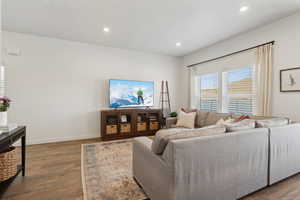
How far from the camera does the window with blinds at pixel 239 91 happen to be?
338 cm

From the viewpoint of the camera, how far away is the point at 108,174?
219 cm

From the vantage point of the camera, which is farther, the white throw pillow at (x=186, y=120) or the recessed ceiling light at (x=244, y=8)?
the white throw pillow at (x=186, y=120)

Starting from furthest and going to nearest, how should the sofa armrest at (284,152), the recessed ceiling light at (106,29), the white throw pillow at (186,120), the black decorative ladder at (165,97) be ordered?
the black decorative ladder at (165,97) < the white throw pillow at (186,120) < the recessed ceiling light at (106,29) < the sofa armrest at (284,152)

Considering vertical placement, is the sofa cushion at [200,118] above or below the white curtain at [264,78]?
below

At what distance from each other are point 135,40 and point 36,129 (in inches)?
134

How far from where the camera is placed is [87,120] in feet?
13.6

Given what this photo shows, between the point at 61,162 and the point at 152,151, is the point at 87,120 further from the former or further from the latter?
the point at 152,151

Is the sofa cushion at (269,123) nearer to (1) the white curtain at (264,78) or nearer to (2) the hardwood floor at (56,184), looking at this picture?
(2) the hardwood floor at (56,184)

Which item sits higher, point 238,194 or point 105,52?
point 105,52

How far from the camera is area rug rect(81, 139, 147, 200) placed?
5.70 ft

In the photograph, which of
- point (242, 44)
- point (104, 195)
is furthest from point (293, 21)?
point (104, 195)

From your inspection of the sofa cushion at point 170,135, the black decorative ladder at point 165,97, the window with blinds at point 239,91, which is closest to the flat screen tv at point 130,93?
the black decorative ladder at point 165,97

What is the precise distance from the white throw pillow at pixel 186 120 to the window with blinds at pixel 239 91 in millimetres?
1039

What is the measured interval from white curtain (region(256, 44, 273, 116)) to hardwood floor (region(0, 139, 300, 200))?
4.37ft
